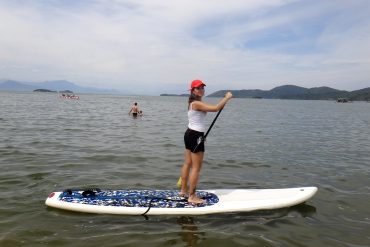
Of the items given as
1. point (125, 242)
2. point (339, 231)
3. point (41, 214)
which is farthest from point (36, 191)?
point (339, 231)

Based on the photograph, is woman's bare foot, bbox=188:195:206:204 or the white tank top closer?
the white tank top

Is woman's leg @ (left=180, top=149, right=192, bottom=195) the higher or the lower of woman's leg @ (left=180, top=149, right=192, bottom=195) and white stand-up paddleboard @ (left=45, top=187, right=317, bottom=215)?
the higher

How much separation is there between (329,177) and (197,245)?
23.3 ft

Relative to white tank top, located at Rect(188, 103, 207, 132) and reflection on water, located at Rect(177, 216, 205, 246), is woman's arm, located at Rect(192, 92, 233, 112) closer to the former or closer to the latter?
white tank top, located at Rect(188, 103, 207, 132)

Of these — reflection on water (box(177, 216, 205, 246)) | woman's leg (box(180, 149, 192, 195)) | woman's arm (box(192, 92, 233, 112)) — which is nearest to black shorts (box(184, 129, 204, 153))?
woman's leg (box(180, 149, 192, 195))

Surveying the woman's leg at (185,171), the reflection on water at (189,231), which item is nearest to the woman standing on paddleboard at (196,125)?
the woman's leg at (185,171)

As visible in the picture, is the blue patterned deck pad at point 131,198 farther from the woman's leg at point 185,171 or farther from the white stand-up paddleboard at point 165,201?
the woman's leg at point 185,171

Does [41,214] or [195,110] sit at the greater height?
[195,110]

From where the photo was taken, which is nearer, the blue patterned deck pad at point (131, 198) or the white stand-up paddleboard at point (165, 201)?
the white stand-up paddleboard at point (165, 201)

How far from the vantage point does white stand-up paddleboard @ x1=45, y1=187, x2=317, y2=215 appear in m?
7.73

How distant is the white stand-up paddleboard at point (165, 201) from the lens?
7.73m

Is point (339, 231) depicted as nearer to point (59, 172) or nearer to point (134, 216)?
point (134, 216)

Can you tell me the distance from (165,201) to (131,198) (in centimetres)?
77

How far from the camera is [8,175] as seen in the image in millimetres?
10555
